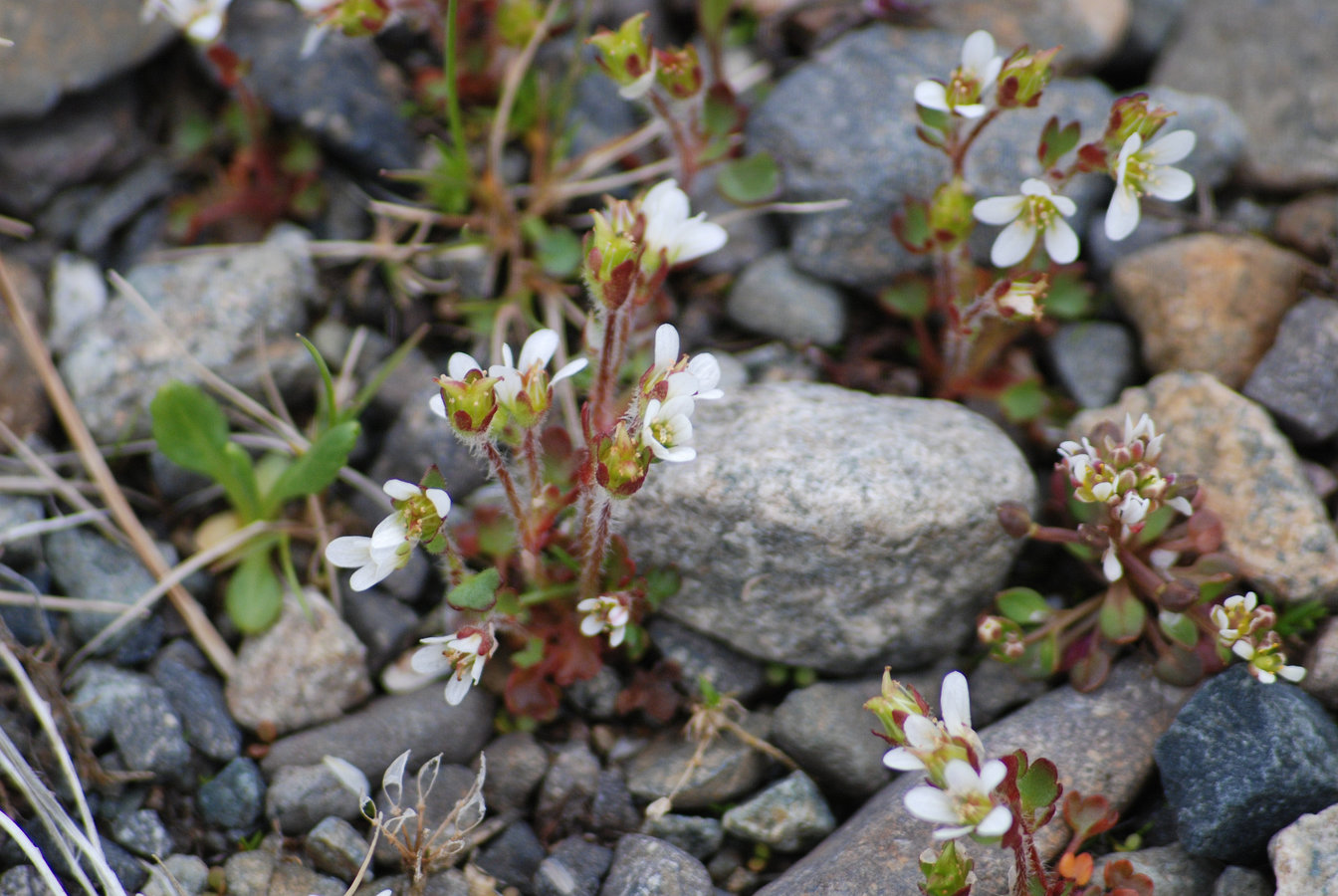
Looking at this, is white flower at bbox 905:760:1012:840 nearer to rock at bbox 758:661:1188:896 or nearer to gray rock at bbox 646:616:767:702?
rock at bbox 758:661:1188:896

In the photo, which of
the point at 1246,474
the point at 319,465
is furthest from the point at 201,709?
the point at 1246,474

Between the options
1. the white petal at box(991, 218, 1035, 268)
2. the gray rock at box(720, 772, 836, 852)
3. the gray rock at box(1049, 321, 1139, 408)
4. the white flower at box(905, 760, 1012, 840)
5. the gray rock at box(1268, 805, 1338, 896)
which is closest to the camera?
the white flower at box(905, 760, 1012, 840)

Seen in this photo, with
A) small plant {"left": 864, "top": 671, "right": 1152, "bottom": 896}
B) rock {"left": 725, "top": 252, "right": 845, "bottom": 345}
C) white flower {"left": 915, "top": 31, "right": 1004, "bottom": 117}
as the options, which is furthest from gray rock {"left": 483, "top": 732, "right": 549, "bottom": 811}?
white flower {"left": 915, "top": 31, "right": 1004, "bottom": 117}

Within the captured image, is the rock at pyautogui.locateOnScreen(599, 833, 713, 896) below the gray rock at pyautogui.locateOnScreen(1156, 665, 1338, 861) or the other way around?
the other way around

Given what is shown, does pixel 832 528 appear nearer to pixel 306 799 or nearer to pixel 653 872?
pixel 653 872

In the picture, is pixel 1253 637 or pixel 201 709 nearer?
pixel 1253 637

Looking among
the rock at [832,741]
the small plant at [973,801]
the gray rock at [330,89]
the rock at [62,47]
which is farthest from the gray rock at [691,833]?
the rock at [62,47]

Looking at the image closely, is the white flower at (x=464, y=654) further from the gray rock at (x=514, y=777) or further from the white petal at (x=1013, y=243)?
the white petal at (x=1013, y=243)

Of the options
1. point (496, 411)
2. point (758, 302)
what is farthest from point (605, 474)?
point (758, 302)
